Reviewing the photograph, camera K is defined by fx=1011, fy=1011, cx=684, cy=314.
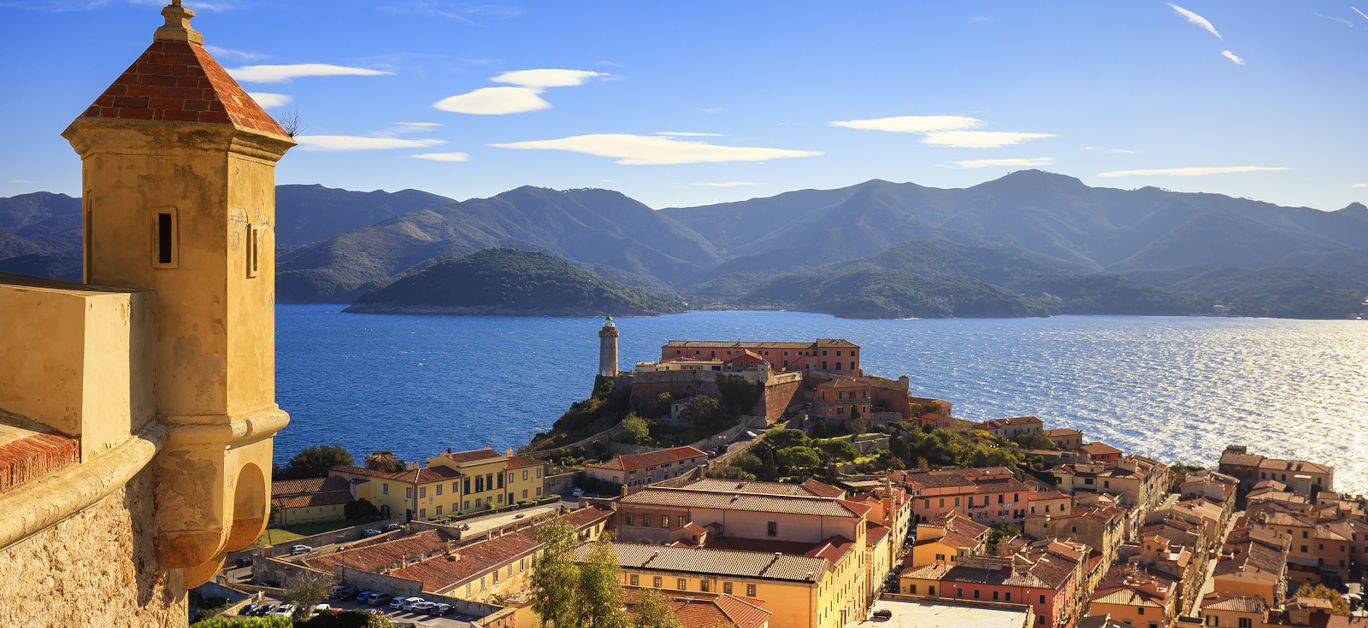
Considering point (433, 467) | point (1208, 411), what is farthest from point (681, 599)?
point (1208, 411)

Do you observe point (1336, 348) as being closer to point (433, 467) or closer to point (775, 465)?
point (775, 465)

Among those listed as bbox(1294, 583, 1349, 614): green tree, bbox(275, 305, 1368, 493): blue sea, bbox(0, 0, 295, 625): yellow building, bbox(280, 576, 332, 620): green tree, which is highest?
bbox(0, 0, 295, 625): yellow building

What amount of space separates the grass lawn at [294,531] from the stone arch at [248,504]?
120ft

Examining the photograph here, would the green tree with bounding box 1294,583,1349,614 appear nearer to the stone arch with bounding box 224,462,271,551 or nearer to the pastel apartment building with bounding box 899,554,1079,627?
the pastel apartment building with bounding box 899,554,1079,627

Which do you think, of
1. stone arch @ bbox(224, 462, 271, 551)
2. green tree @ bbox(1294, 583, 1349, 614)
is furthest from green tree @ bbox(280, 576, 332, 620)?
green tree @ bbox(1294, 583, 1349, 614)

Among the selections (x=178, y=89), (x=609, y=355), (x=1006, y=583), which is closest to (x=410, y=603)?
(x=1006, y=583)

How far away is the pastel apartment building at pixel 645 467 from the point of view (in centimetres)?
5306

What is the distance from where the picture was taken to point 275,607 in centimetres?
2998

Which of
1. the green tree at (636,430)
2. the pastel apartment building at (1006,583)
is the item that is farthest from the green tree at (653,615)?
the green tree at (636,430)

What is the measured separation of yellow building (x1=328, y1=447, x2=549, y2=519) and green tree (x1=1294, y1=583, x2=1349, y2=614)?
36.0 meters

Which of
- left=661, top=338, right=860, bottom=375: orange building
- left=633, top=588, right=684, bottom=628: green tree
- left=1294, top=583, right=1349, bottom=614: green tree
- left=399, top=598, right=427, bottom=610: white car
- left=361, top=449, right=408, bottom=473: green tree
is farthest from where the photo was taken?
→ left=661, top=338, right=860, bottom=375: orange building

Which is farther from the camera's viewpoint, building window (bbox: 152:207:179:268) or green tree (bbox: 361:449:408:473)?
green tree (bbox: 361:449:408:473)

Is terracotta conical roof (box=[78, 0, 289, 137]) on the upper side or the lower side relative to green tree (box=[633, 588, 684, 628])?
upper

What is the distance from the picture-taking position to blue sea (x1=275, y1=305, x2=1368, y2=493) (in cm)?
9131
